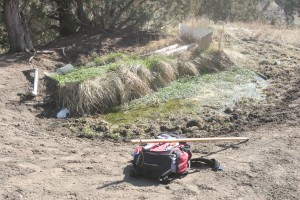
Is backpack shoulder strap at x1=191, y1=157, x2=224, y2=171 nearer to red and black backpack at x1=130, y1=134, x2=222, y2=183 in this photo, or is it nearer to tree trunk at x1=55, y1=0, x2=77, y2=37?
red and black backpack at x1=130, y1=134, x2=222, y2=183

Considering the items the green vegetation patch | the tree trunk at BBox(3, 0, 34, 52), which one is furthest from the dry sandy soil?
the tree trunk at BBox(3, 0, 34, 52)

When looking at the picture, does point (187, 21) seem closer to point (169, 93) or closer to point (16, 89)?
point (169, 93)

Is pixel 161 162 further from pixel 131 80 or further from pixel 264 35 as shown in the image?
pixel 264 35

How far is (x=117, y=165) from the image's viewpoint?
5.80 meters

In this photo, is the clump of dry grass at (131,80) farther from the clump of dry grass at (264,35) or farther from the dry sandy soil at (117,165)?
the clump of dry grass at (264,35)

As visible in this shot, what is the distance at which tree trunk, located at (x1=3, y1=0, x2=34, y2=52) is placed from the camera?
10023 millimetres

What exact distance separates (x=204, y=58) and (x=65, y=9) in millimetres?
4423

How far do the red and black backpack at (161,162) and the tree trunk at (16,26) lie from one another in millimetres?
5875

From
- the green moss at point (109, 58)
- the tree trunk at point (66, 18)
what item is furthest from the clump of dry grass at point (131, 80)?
the tree trunk at point (66, 18)

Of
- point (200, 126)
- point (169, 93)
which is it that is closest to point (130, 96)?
point (169, 93)

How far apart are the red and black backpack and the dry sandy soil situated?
0.10m

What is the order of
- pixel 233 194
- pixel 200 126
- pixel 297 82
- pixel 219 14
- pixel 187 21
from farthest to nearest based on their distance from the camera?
pixel 219 14
pixel 187 21
pixel 297 82
pixel 200 126
pixel 233 194

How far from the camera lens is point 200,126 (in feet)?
24.2

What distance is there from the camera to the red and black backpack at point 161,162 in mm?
5348
